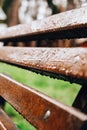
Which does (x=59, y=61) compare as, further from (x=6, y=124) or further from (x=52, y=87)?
(x=52, y=87)

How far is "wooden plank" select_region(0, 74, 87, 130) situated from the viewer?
2.52ft

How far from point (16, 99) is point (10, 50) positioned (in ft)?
1.40

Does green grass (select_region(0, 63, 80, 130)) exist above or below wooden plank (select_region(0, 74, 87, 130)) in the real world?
below

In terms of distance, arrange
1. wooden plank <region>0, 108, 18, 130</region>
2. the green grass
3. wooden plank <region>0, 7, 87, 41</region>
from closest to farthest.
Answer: wooden plank <region>0, 7, 87, 41</region>, wooden plank <region>0, 108, 18, 130</region>, the green grass

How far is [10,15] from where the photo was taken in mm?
10727

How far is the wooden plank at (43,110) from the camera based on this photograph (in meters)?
0.77

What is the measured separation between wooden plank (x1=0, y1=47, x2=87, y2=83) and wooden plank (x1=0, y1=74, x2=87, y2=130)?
0.08 metres

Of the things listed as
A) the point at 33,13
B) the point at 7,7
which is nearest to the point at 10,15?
the point at 7,7

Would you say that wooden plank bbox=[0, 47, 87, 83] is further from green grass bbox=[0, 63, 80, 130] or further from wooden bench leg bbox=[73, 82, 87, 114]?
green grass bbox=[0, 63, 80, 130]

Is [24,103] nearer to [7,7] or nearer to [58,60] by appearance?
[58,60]

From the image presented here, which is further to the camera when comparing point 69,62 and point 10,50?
point 10,50

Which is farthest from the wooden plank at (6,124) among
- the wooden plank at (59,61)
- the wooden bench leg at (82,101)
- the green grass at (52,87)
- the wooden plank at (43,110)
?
the green grass at (52,87)

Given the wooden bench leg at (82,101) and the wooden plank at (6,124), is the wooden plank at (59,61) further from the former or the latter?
the wooden plank at (6,124)

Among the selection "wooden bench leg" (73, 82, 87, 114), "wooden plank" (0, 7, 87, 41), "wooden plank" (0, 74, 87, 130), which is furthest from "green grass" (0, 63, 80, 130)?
"wooden bench leg" (73, 82, 87, 114)
